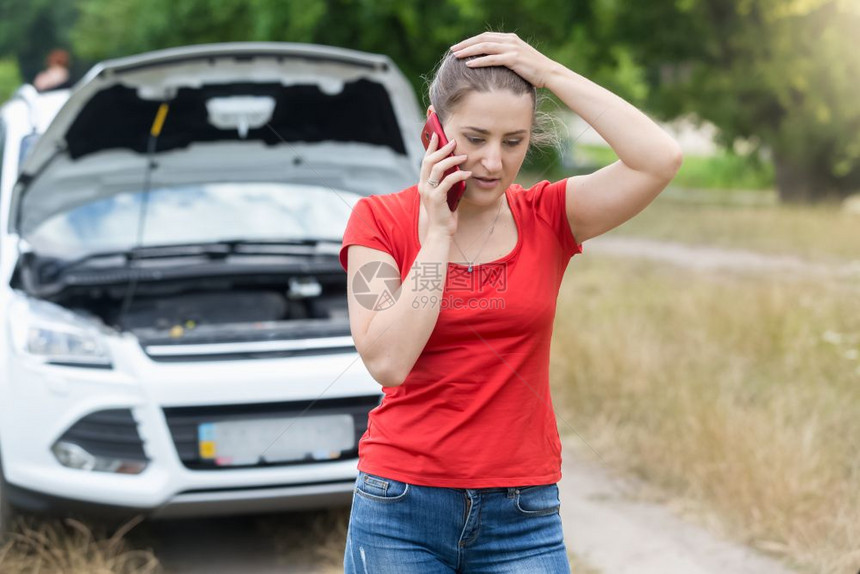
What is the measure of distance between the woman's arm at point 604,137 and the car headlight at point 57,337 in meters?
2.21

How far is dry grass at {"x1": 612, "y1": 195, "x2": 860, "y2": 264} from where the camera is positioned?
40.5ft

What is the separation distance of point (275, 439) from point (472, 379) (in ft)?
6.25

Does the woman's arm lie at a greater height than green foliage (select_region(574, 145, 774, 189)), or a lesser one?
greater

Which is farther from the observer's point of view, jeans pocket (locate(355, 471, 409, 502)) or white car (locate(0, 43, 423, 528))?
white car (locate(0, 43, 423, 528))

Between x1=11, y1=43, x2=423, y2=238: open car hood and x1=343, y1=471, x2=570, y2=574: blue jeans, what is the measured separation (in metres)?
2.81

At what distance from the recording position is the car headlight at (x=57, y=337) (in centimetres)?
378

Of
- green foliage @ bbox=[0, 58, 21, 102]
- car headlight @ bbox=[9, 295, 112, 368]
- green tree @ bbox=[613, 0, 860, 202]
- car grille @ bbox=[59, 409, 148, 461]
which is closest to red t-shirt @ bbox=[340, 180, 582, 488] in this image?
car grille @ bbox=[59, 409, 148, 461]

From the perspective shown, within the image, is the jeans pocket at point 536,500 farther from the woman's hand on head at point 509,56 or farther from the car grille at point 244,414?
the car grille at point 244,414

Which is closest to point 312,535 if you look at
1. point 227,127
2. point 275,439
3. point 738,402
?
point 275,439

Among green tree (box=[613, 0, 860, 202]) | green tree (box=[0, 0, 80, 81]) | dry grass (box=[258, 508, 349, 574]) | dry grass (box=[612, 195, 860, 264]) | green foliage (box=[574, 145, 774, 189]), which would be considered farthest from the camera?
green tree (box=[0, 0, 80, 81])

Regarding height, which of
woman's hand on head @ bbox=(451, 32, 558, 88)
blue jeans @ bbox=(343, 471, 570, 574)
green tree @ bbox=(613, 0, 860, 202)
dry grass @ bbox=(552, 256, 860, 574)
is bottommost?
dry grass @ bbox=(552, 256, 860, 574)

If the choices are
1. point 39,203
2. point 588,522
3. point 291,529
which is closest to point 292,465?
point 291,529

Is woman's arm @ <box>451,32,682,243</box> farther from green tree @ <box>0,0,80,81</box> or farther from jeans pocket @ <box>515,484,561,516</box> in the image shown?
green tree @ <box>0,0,80,81</box>

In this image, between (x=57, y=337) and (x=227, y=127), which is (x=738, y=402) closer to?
(x=227, y=127)
